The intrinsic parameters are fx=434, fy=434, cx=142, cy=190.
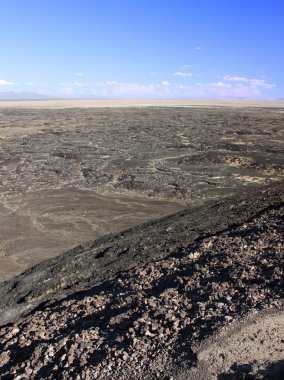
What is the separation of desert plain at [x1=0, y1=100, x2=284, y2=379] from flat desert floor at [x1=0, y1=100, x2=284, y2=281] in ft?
0.31

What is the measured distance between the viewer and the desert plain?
5543mm

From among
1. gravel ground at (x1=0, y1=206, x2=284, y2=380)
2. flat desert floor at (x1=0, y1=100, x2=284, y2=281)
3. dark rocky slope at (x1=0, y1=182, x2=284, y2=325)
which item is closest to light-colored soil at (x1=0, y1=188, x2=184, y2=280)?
flat desert floor at (x1=0, y1=100, x2=284, y2=281)

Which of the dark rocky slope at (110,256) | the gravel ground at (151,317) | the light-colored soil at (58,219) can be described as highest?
the gravel ground at (151,317)

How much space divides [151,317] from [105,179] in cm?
1759

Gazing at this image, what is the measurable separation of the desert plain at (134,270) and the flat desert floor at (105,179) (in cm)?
9

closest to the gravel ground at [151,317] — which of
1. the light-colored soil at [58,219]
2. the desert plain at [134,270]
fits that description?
the desert plain at [134,270]

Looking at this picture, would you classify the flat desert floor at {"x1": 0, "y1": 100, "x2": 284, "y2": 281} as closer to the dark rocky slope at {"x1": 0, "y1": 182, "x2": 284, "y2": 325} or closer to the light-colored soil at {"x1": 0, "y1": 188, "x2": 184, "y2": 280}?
the light-colored soil at {"x1": 0, "y1": 188, "x2": 184, "y2": 280}

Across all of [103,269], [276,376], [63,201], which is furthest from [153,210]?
[276,376]

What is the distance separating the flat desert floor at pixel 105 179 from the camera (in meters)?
15.7

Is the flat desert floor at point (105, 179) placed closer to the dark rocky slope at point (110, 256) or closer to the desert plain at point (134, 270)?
the desert plain at point (134, 270)

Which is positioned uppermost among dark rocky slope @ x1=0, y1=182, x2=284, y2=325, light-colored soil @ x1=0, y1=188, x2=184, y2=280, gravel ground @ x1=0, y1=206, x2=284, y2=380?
gravel ground @ x1=0, y1=206, x2=284, y2=380

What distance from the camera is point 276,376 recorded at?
4469 millimetres

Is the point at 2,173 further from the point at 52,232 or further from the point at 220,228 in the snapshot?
the point at 220,228

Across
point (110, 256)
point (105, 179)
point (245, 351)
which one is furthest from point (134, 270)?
point (105, 179)
